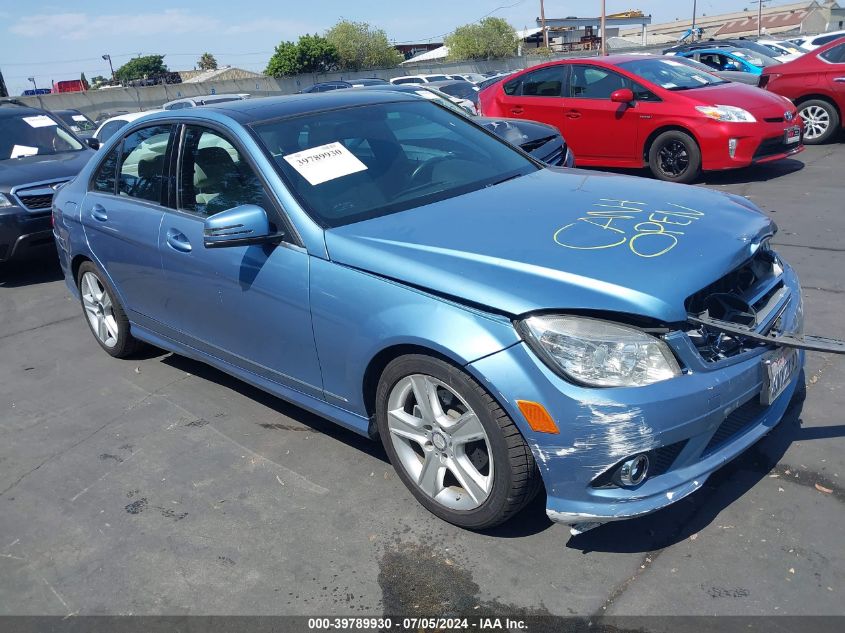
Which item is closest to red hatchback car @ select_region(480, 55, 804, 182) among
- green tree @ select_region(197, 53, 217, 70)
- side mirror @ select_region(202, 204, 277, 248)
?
side mirror @ select_region(202, 204, 277, 248)

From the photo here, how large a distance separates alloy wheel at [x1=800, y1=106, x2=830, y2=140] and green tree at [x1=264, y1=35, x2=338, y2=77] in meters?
43.3

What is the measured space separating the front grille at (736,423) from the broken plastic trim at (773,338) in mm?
239

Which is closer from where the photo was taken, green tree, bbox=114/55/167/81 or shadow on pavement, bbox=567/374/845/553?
shadow on pavement, bbox=567/374/845/553

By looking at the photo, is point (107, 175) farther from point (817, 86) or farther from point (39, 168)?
point (817, 86)

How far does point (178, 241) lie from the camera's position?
4.13m

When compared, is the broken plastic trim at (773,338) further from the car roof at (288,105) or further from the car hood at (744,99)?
the car hood at (744,99)

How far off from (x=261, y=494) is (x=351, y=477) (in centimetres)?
43

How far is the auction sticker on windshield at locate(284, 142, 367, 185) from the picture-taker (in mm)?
3652

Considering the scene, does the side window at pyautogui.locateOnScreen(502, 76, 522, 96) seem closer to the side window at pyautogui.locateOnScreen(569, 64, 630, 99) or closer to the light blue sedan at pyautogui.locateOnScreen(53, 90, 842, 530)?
the side window at pyautogui.locateOnScreen(569, 64, 630, 99)

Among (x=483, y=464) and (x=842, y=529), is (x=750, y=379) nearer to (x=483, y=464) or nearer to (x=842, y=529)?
(x=842, y=529)

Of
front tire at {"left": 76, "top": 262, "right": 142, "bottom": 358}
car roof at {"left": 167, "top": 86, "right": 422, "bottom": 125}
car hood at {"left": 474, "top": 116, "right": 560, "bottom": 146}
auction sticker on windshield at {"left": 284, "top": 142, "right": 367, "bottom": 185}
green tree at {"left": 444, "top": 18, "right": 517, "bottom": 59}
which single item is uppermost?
car roof at {"left": 167, "top": 86, "right": 422, "bottom": 125}

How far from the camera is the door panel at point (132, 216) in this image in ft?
14.4

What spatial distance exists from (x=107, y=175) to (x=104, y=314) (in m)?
1.00

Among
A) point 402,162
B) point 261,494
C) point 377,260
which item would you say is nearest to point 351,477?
point 261,494
